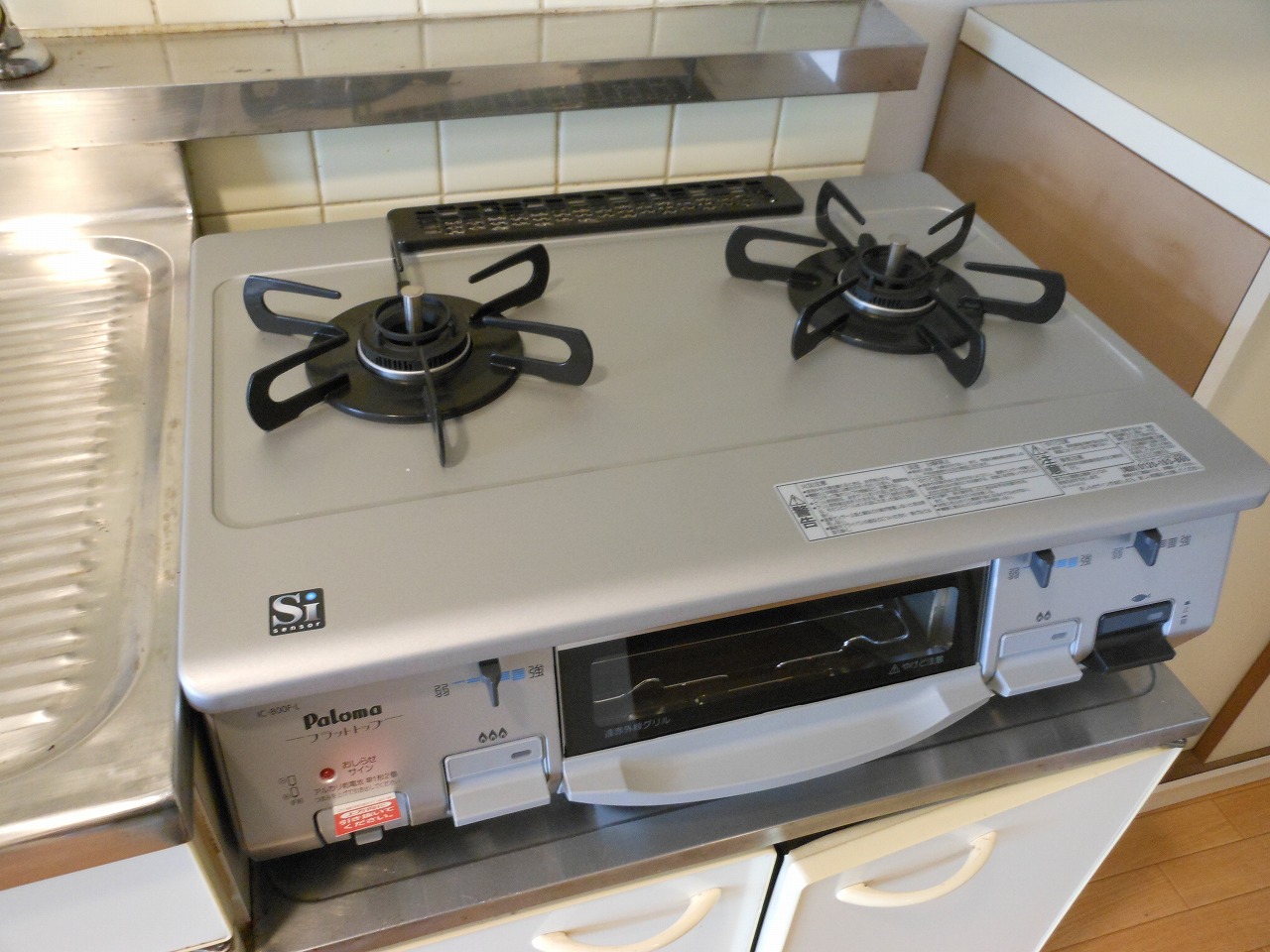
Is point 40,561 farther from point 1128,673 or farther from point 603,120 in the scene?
point 1128,673

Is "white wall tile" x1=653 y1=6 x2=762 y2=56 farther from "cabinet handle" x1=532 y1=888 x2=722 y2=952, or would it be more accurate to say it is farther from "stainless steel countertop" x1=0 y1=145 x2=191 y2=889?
"cabinet handle" x1=532 y1=888 x2=722 y2=952

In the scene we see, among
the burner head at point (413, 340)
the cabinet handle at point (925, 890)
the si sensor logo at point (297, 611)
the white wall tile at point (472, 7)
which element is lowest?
the cabinet handle at point (925, 890)

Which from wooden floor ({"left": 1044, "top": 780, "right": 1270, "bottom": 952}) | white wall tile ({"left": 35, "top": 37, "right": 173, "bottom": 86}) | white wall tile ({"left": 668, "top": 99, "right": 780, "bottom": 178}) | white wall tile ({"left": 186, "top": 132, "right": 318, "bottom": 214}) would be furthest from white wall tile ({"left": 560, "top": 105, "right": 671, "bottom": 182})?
wooden floor ({"left": 1044, "top": 780, "right": 1270, "bottom": 952})

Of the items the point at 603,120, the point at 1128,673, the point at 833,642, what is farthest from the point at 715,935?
the point at 603,120

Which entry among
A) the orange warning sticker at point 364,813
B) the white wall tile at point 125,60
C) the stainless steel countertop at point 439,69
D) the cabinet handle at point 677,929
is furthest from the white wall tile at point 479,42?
the cabinet handle at point 677,929

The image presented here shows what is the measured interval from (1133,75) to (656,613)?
2.87 feet

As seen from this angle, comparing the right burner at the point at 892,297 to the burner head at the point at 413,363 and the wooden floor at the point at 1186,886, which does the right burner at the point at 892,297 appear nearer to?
the burner head at the point at 413,363

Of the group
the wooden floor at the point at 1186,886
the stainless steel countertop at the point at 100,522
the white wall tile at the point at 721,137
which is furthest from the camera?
the wooden floor at the point at 1186,886

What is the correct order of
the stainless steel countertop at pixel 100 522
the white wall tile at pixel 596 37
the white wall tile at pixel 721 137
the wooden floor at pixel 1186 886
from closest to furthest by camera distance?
the stainless steel countertop at pixel 100 522 → the white wall tile at pixel 596 37 → the white wall tile at pixel 721 137 → the wooden floor at pixel 1186 886

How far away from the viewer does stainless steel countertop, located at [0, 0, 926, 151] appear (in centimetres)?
83

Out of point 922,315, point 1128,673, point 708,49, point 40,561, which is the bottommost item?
point 1128,673

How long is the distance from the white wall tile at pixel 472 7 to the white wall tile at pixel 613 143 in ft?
0.38

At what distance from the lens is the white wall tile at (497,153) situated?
38.3 inches

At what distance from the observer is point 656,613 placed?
579 mm
